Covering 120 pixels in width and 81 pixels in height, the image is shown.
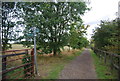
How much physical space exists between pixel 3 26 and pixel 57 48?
4864 millimetres

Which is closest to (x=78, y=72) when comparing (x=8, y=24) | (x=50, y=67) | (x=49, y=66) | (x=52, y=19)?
(x=50, y=67)

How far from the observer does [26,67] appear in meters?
3.98

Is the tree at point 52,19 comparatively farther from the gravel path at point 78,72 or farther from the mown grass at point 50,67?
the gravel path at point 78,72

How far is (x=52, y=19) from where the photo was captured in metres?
7.87

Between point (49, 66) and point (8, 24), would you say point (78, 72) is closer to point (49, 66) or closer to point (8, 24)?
point (49, 66)

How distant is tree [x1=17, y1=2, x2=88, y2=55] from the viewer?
24.4ft

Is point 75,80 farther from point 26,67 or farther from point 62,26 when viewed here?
point 62,26

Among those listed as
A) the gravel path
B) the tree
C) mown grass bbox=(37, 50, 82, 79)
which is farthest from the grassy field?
the tree

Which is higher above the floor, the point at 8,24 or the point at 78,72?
the point at 8,24

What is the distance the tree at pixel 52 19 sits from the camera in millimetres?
7432

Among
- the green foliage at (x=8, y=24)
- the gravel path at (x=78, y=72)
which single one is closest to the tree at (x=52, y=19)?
the green foliage at (x=8, y=24)

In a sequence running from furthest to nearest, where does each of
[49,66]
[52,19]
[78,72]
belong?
[52,19] < [49,66] < [78,72]

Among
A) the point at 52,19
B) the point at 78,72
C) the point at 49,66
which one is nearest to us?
the point at 78,72

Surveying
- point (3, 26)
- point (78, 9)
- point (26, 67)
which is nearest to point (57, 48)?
point (78, 9)
